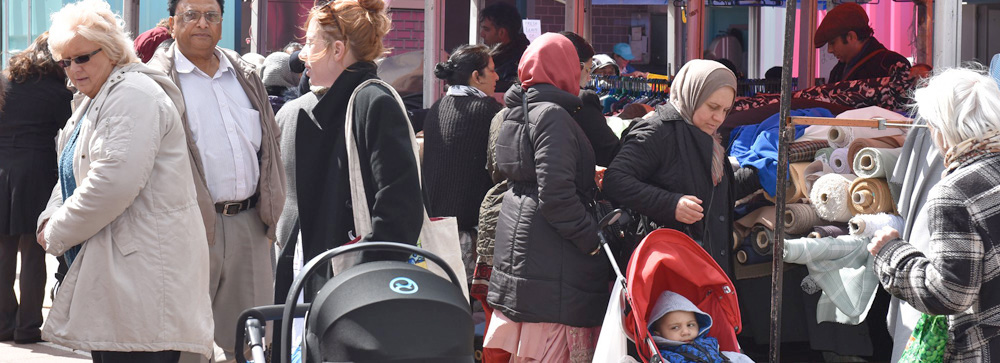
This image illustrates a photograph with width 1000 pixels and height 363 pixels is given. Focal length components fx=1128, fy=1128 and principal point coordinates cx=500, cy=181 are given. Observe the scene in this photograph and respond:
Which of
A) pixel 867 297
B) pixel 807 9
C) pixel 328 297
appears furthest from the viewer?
pixel 807 9

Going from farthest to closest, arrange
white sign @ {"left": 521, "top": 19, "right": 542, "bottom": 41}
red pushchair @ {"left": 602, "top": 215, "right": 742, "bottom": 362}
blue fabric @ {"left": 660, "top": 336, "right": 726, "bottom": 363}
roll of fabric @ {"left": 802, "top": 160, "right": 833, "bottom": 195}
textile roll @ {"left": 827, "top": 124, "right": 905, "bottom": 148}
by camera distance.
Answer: white sign @ {"left": 521, "top": 19, "right": 542, "bottom": 41} → roll of fabric @ {"left": 802, "top": 160, "right": 833, "bottom": 195} → textile roll @ {"left": 827, "top": 124, "right": 905, "bottom": 148} → blue fabric @ {"left": 660, "top": 336, "right": 726, "bottom": 363} → red pushchair @ {"left": 602, "top": 215, "right": 742, "bottom": 362}

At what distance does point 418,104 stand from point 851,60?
2.63m

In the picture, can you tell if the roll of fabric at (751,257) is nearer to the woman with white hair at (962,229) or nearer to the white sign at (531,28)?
the woman with white hair at (962,229)

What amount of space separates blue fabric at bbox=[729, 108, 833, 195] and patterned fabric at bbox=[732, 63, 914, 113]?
0.92 ft

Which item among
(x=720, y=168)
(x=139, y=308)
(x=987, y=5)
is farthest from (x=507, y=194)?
(x=987, y=5)

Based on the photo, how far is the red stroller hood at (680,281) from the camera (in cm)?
388

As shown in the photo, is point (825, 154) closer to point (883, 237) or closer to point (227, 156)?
point (883, 237)

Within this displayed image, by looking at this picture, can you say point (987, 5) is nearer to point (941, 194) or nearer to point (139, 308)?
point (941, 194)

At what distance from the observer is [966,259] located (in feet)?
9.73

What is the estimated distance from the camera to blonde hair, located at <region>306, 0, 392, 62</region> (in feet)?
10.9

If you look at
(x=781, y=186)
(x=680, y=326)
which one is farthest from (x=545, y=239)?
(x=781, y=186)

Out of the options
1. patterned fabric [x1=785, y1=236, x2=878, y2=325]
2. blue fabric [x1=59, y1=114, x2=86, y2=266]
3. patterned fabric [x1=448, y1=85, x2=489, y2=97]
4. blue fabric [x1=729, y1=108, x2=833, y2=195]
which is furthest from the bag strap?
patterned fabric [x1=785, y1=236, x2=878, y2=325]

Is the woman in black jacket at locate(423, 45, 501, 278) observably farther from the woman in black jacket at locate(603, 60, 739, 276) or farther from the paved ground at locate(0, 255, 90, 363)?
the paved ground at locate(0, 255, 90, 363)

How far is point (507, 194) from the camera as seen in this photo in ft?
14.6
